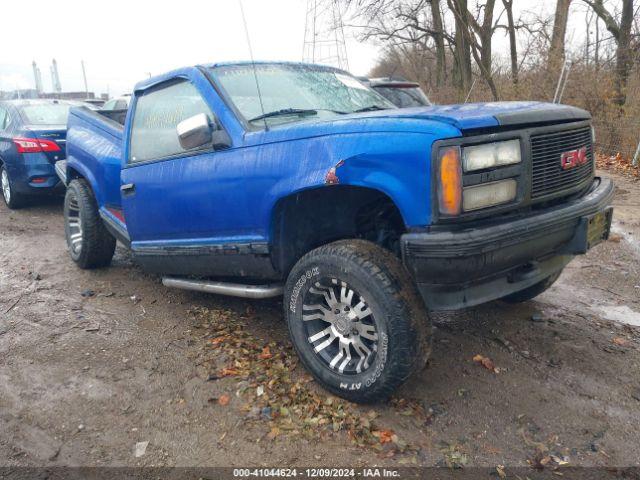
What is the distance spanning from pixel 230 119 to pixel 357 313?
4.63 ft

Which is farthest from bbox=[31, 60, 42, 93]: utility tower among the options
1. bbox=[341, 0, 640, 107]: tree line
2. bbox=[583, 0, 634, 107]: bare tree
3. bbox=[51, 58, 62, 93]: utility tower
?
bbox=[583, 0, 634, 107]: bare tree

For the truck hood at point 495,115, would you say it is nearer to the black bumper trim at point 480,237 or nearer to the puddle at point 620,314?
the black bumper trim at point 480,237

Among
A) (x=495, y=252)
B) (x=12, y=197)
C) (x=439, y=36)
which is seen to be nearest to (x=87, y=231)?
(x=12, y=197)

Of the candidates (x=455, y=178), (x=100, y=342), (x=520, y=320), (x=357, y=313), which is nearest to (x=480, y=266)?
(x=455, y=178)

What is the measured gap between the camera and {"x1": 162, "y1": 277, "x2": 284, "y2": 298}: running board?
326 centimetres

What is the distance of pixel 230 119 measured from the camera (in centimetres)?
318

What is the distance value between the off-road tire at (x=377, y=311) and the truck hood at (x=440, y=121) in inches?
24.1

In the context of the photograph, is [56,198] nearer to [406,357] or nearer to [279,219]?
[279,219]

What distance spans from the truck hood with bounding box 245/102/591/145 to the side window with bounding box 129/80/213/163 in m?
0.79

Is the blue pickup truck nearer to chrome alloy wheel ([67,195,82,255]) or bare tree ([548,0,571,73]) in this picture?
chrome alloy wheel ([67,195,82,255])

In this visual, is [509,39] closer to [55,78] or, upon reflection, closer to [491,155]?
[491,155]

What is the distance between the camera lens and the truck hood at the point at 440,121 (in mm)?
2373

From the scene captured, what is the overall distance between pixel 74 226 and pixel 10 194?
289 centimetres

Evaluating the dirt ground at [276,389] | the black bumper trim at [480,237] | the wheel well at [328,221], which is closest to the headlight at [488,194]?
the black bumper trim at [480,237]
